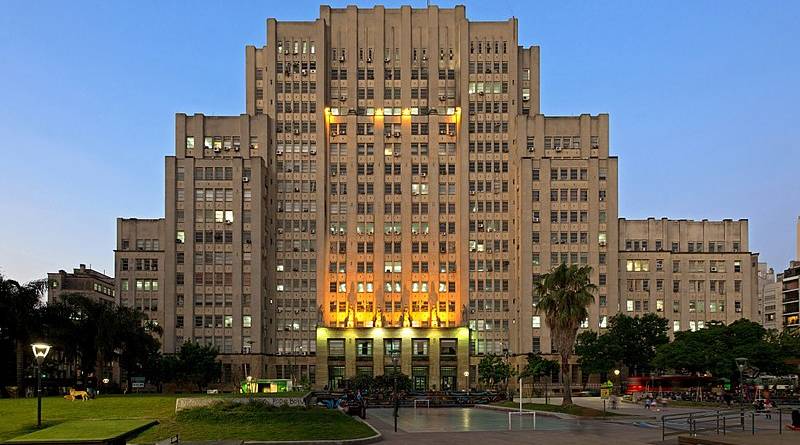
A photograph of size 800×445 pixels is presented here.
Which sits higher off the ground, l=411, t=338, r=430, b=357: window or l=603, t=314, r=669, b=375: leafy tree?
l=603, t=314, r=669, b=375: leafy tree

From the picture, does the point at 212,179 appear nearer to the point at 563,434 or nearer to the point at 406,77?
the point at 406,77

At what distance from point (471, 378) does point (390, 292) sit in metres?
20.1

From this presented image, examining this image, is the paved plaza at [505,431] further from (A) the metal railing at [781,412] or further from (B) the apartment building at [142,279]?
(B) the apartment building at [142,279]

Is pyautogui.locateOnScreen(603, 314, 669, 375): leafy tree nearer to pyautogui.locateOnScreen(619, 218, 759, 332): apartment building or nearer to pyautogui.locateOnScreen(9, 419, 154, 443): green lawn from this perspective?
pyautogui.locateOnScreen(619, 218, 759, 332): apartment building

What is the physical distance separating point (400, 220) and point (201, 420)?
10627 cm

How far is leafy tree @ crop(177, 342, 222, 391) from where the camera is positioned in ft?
408

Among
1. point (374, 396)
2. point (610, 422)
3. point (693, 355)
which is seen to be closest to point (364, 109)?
point (374, 396)

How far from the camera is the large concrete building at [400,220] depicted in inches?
5576

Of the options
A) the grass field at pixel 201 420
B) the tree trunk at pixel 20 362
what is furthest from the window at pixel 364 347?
the grass field at pixel 201 420

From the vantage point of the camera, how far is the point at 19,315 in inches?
2985

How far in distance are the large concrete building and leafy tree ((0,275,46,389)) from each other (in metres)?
61.6

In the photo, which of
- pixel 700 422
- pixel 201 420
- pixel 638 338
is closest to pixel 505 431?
pixel 700 422

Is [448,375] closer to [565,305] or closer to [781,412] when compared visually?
[565,305]

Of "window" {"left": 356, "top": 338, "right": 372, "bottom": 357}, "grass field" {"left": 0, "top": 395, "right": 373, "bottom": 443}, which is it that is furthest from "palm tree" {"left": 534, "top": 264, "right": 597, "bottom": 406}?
"window" {"left": 356, "top": 338, "right": 372, "bottom": 357}
